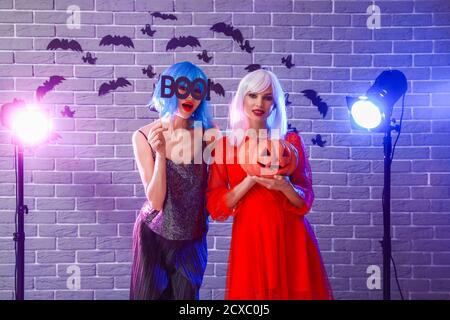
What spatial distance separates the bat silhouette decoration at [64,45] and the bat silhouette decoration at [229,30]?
2.50 ft

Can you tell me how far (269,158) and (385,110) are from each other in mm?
684

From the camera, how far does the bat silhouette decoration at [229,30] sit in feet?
8.70

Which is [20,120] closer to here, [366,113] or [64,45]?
[64,45]

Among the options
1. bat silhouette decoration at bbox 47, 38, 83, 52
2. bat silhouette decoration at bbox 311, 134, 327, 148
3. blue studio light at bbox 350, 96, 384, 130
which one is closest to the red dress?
blue studio light at bbox 350, 96, 384, 130

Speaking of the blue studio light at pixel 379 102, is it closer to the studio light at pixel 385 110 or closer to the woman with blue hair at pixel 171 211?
the studio light at pixel 385 110

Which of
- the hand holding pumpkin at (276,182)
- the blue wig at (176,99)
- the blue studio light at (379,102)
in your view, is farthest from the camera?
the blue studio light at (379,102)

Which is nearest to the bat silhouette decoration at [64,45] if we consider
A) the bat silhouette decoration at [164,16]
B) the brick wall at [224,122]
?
the brick wall at [224,122]

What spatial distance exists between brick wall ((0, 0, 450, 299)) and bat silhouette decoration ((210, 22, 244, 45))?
0.08ft

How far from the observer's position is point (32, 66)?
2652mm
